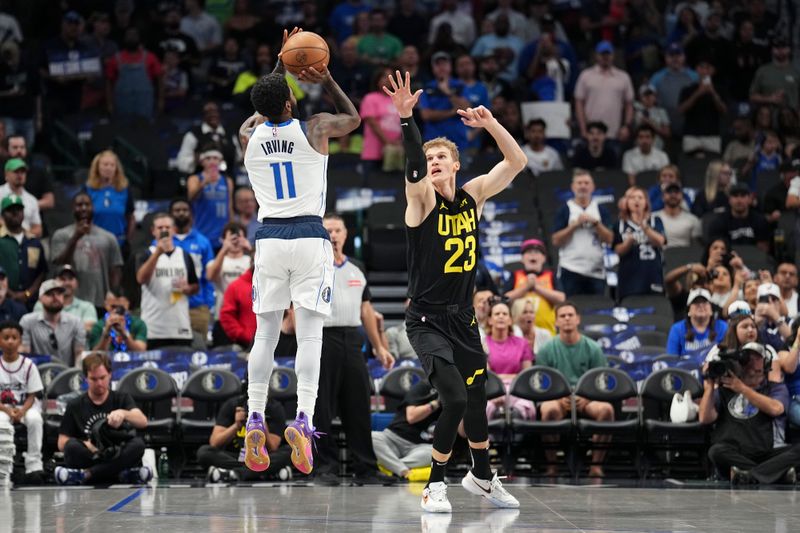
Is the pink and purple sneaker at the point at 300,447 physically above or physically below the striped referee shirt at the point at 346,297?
below

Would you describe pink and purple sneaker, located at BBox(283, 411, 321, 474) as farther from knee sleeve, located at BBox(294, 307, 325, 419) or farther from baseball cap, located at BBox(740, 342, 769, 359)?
baseball cap, located at BBox(740, 342, 769, 359)

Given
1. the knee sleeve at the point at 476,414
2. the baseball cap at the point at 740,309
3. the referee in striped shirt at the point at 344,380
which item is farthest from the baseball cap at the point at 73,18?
the knee sleeve at the point at 476,414

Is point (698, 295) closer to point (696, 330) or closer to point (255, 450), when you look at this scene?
point (696, 330)

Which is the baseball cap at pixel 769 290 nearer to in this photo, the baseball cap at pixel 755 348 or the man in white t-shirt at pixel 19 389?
the baseball cap at pixel 755 348

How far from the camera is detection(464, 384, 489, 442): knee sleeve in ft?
33.2

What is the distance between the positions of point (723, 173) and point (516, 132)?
309 cm

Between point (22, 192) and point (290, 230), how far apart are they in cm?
846

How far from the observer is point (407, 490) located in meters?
11.7

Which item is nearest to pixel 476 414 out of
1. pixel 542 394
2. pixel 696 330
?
pixel 542 394

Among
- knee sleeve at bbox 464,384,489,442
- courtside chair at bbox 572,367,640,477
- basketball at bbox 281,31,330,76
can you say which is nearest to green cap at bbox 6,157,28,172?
courtside chair at bbox 572,367,640,477

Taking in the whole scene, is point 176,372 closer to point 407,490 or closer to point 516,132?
point 407,490

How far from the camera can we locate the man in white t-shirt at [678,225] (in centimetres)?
1747

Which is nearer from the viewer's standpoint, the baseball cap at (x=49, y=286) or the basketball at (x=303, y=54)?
the basketball at (x=303, y=54)

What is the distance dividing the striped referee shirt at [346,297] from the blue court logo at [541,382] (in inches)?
74.9
